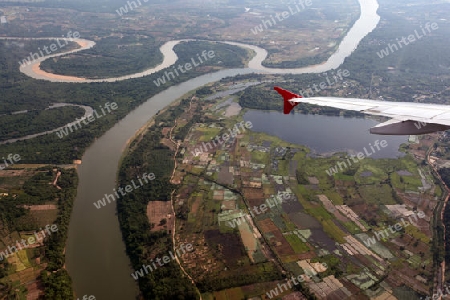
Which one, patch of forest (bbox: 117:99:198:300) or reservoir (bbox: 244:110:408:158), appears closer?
patch of forest (bbox: 117:99:198:300)

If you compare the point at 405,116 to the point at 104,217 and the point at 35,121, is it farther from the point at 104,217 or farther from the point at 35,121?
the point at 35,121

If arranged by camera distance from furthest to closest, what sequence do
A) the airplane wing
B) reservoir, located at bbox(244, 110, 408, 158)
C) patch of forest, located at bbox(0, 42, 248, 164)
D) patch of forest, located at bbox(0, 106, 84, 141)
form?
1. patch of forest, located at bbox(0, 106, 84, 141)
2. reservoir, located at bbox(244, 110, 408, 158)
3. patch of forest, located at bbox(0, 42, 248, 164)
4. the airplane wing

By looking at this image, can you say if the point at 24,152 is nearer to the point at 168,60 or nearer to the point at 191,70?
the point at 191,70

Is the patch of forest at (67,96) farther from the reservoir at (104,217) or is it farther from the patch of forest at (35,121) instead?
the patch of forest at (35,121)

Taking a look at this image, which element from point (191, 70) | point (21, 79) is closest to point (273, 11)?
point (191, 70)

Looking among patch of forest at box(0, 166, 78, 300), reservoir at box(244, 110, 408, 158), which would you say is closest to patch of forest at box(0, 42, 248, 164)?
patch of forest at box(0, 166, 78, 300)

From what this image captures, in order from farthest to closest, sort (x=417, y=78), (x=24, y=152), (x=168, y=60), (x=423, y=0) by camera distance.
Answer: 1. (x=423, y=0)
2. (x=168, y=60)
3. (x=417, y=78)
4. (x=24, y=152)

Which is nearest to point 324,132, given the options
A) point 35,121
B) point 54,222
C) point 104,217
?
point 104,217

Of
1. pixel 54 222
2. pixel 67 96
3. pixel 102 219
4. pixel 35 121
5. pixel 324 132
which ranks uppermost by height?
pixel 67 96

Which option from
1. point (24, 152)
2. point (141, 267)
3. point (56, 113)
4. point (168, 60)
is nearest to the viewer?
point (141, 267)

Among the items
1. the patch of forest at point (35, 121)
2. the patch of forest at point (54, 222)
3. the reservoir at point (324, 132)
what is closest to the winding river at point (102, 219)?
the patch of forest at point (54, 222)

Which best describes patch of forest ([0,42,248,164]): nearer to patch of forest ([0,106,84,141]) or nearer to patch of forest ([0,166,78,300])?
patch of forest ([0,106,84,141])
